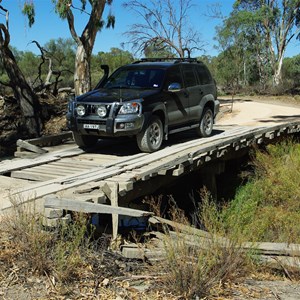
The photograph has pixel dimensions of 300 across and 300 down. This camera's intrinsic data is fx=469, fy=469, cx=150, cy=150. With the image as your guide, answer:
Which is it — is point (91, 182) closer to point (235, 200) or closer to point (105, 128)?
point (105, 128)

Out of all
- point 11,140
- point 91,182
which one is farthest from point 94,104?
point 11,140

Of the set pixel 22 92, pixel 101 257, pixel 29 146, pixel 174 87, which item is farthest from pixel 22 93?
pixel 101 257

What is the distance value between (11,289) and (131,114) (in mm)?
5510

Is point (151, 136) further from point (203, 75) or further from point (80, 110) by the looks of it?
point (203, 75)

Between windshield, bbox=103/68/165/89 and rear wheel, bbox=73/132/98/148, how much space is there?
4.29ft

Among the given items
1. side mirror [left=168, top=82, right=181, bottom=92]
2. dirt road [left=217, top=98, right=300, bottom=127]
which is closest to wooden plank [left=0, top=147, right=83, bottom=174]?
side mirror [left=168, top=82, right=181, bottom=92]

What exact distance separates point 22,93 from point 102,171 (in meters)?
11.5

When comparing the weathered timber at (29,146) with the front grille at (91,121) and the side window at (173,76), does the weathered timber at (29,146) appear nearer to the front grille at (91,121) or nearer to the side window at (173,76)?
the front grille at (91,121)

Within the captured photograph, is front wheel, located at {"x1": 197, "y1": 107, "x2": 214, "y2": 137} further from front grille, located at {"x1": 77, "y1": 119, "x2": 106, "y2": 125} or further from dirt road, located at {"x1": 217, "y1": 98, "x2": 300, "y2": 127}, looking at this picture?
dirt road, located at {"x1": 217, "y1": 98, "x2": 300, "y2": 127}

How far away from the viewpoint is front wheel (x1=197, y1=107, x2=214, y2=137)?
1251 cm

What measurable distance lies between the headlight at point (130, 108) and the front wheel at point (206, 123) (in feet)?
10.2

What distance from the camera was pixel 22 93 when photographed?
18.9 metres

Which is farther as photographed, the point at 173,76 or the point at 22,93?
the point at 22,93

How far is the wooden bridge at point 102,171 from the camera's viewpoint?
22.1ft
